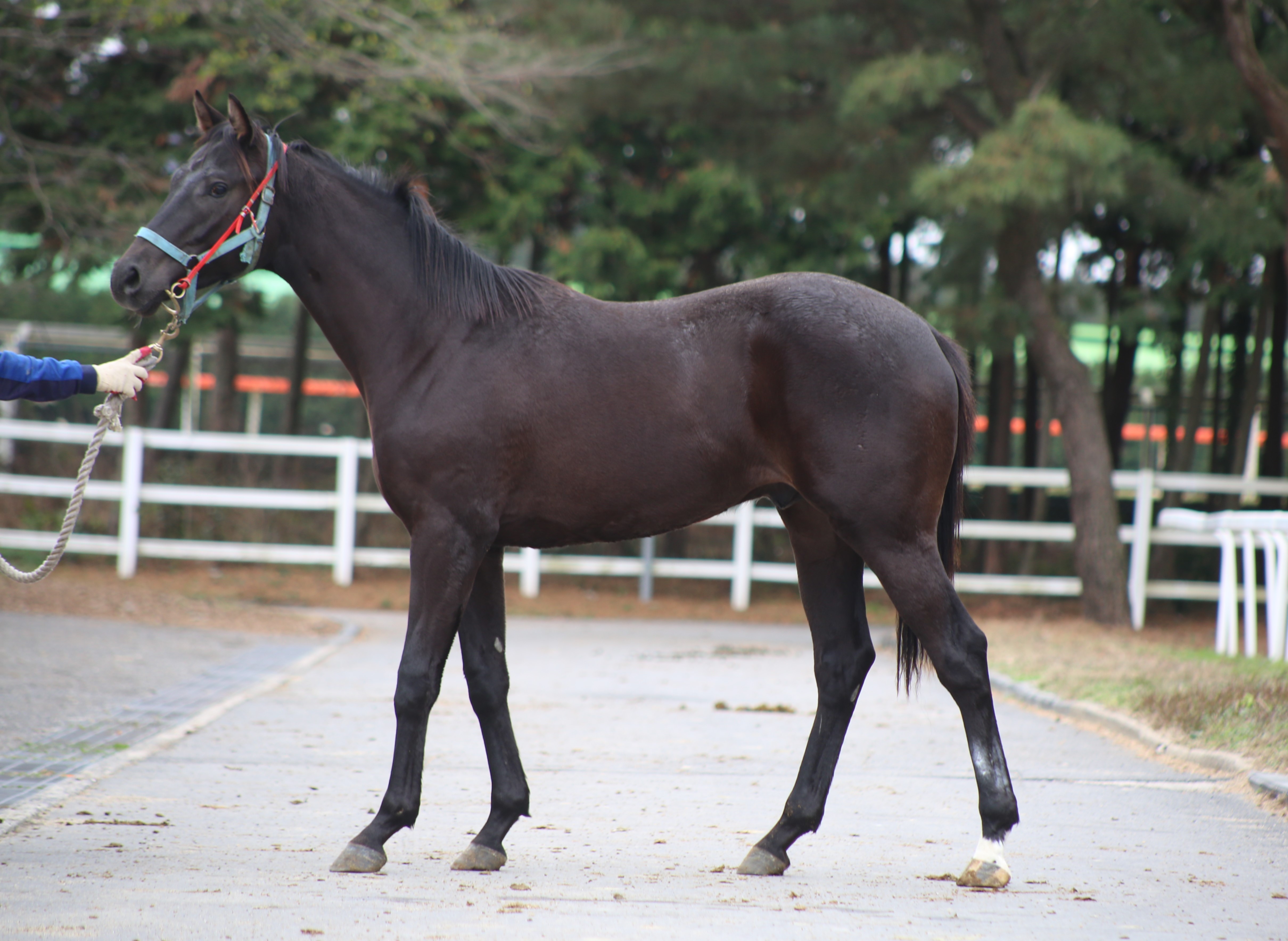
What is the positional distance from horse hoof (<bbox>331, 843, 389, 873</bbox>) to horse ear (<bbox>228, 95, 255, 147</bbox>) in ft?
7.71

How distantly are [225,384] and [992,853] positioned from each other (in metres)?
17.6

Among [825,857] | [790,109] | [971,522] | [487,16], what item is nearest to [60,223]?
[487,16]

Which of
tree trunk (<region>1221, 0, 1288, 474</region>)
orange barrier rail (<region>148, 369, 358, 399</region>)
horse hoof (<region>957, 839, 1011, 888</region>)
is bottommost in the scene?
horse hoof (<region>957, 839, 1011, 888</region>)

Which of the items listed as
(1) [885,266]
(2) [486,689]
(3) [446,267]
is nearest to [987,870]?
(2) [486,689]

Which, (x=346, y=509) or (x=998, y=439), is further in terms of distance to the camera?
(x=998, y=439)

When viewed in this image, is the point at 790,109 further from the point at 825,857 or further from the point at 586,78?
the point at 825,857

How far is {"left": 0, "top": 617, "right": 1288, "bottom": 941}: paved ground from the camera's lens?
3430 millimetres

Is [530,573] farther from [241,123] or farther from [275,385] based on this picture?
[275,385]

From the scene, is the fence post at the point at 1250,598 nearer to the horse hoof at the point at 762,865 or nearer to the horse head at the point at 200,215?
the horse hoof at the point at 762,865

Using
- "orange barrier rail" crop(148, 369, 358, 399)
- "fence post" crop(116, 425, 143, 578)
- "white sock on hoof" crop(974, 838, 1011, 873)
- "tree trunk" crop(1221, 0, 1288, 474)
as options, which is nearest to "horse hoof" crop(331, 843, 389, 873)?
"white sock on hoof" crop(974, 838, 1011, 873)

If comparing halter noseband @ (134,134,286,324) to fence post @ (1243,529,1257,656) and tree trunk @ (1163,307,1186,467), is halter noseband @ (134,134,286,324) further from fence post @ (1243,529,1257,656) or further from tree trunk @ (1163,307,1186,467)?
tree trunk @ (1163,307,1186,467)

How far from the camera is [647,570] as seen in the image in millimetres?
15703

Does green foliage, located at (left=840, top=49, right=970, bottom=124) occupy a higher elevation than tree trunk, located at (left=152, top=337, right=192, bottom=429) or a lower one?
higher

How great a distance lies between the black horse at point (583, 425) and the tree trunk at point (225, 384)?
15.7m
